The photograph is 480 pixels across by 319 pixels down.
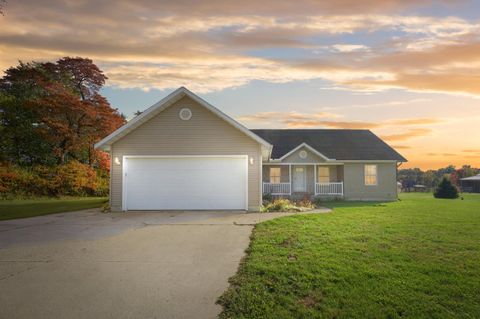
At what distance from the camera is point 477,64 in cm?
1376

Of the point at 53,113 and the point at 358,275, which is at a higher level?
the point at 53,113

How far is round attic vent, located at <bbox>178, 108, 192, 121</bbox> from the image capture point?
51.4ft

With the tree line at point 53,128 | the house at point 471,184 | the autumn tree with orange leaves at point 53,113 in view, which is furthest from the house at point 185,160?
the house at point 471,184

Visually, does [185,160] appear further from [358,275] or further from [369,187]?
[369,187]

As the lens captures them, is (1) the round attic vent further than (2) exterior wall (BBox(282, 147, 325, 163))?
No

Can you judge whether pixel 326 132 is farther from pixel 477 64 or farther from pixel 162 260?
pixel 162 260

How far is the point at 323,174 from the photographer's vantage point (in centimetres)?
2488

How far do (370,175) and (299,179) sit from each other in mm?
4891

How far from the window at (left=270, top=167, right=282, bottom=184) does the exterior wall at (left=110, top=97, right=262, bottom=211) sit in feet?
30.2

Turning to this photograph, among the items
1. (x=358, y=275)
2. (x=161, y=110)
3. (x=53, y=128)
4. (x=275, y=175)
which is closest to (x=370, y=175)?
(x=275, y=175)

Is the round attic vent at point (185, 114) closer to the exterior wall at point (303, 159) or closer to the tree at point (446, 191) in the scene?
the exterior wall at point (303, 159)

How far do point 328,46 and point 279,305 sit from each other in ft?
38.1

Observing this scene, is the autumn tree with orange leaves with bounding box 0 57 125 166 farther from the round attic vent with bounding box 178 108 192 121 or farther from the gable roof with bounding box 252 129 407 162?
the round attic vent with bounding box 178 108 192 121

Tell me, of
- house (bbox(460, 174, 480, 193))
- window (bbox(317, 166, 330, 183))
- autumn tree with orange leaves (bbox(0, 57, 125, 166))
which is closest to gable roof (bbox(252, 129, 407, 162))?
window (bbox(317, 166, 330, 183))
